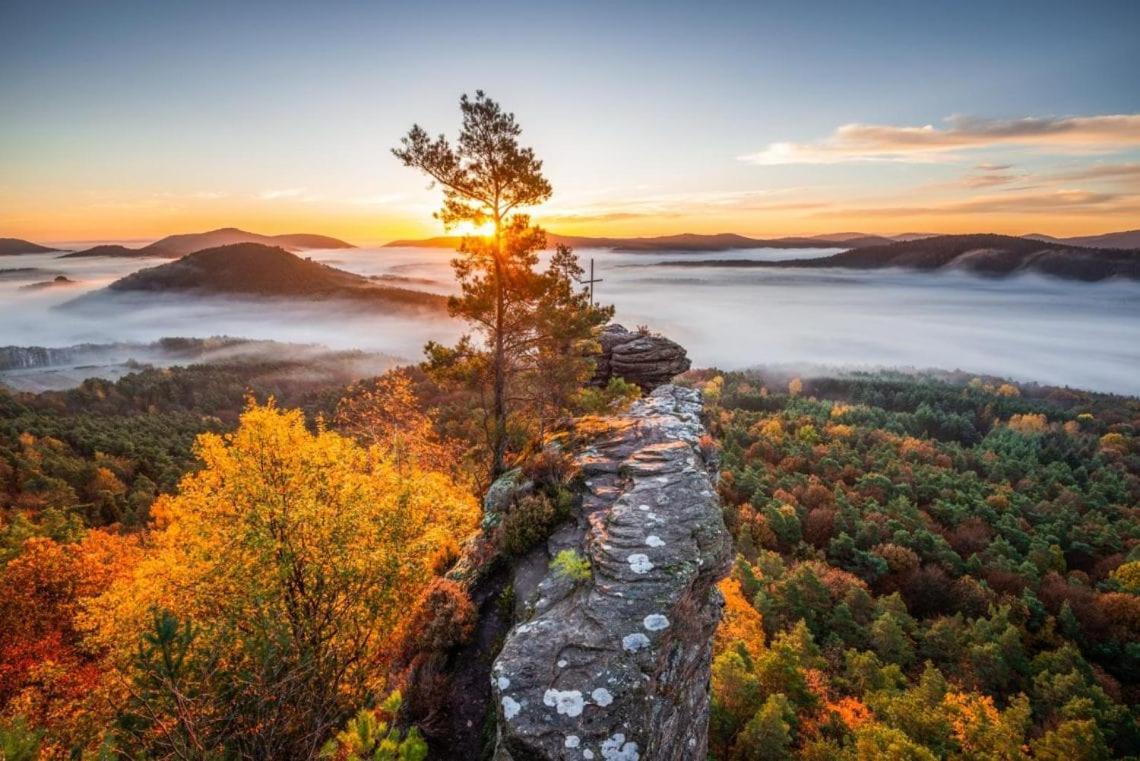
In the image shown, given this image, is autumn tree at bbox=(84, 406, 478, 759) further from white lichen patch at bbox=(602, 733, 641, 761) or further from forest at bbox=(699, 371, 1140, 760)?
forest at bbox=(699, 371, 1140, 760)

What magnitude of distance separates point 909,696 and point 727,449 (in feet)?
217

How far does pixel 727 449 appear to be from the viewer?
97.6 metres

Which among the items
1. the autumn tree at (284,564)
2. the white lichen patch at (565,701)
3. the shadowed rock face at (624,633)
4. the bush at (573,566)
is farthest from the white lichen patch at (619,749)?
the autumn tree at (284,564)

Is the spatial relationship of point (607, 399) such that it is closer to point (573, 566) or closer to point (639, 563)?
point (573, 566)

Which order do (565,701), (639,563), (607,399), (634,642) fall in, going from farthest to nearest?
(607,399), (639,563), (634,642), (565,701)

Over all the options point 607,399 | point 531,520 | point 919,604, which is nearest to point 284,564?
point 531,520

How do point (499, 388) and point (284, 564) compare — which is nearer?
point (284, 564)

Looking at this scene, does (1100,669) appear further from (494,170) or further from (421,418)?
(494,170)

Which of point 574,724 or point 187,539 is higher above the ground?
point 574,724

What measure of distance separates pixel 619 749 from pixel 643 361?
1951 centimetres

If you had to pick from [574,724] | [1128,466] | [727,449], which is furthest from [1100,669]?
[1128,466]

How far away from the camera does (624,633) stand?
29.6 ft

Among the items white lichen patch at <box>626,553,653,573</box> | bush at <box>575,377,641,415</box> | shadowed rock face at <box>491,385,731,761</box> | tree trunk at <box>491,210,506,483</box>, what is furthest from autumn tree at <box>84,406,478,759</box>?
white lichen patch at <box>626,553,653,573</box>

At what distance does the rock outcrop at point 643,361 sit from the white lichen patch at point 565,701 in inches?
725
